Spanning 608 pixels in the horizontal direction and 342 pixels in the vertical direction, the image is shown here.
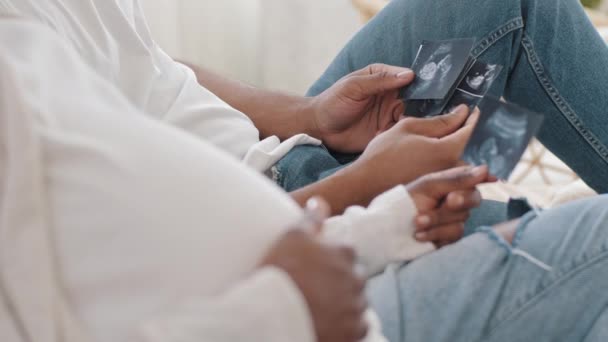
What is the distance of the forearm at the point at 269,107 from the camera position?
1.10 m

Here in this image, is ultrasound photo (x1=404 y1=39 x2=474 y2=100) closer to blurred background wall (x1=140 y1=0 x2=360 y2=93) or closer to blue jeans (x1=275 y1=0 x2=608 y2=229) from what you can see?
blue jeans (x1=275 y1=0 x2=608 y2=229)

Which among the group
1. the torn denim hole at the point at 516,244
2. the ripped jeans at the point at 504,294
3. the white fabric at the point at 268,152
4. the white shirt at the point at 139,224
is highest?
the white shirt at the point at 139,224

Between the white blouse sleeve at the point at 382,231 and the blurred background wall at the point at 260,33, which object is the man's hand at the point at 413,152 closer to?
the white blouse sleeve at the point at 382,231

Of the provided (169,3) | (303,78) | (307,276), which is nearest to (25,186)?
(307,276)

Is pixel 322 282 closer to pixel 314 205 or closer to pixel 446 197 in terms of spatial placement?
pixel 314 205

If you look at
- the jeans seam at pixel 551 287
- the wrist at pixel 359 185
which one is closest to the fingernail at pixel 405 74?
the wrist at pixel 359 185

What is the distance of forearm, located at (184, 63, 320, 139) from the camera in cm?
110

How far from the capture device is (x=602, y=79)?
0.99m

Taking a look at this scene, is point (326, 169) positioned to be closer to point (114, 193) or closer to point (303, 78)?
point (114, 193)

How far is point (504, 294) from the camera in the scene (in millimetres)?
642

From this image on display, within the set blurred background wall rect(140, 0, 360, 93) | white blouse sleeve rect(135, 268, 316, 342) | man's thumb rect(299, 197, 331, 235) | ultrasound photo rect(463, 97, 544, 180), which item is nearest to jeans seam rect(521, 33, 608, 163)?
ultrasound photo rect(463, 97, 544, 180)

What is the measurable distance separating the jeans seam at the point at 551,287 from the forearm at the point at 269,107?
543 millimetres

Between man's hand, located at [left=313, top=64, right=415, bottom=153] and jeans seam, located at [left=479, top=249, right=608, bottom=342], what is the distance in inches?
16.8

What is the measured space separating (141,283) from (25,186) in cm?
12
